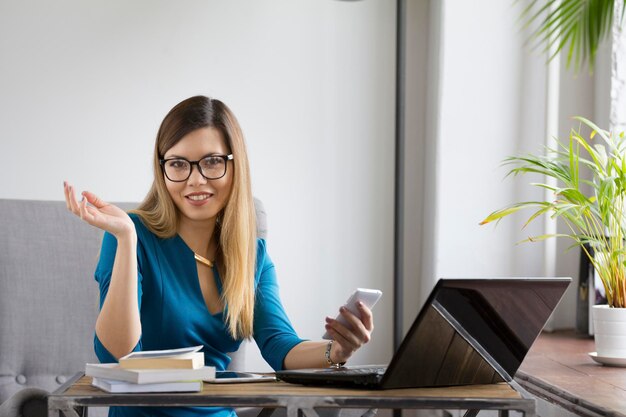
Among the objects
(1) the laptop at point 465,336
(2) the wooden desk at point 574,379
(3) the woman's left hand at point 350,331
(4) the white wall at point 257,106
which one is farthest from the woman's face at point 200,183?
(4) the white wall at point 257,106

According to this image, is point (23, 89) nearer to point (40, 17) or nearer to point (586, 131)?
point (40, 17)

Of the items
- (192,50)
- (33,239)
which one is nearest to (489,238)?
(192,50)

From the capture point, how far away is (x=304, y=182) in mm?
3102

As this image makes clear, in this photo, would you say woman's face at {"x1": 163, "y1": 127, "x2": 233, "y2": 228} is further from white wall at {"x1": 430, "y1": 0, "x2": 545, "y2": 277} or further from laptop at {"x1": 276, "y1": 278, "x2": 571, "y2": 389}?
white wall at {"x1": 430, "y1": 0, "x2": 545, "y2": 277}

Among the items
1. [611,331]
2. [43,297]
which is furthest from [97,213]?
[611,331]

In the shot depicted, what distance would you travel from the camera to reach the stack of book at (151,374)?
122cm

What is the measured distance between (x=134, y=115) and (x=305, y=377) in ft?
5.92

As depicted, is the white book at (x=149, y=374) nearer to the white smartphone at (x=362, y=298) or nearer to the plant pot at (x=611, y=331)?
the white smartphone at (x=362, y=298)

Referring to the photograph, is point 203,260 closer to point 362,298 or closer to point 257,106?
point 362,298

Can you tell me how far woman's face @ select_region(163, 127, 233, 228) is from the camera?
5.88 ft

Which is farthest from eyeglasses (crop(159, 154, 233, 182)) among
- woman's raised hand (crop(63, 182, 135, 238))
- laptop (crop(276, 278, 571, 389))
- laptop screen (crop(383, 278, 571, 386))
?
laptop screen (crop(383, 278, 571, 386))

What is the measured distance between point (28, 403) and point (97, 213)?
0.61 meters

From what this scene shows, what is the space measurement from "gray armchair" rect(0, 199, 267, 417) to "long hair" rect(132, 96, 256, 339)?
541mm

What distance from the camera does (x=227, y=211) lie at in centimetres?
188
